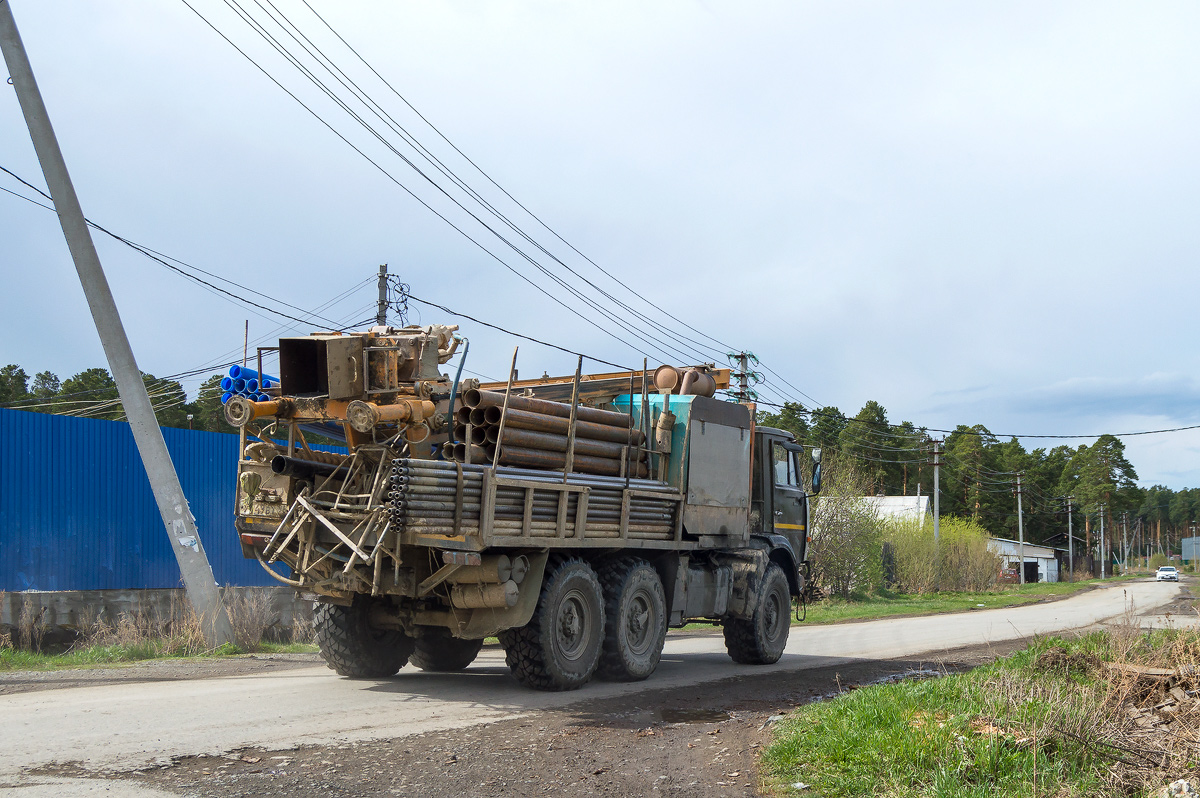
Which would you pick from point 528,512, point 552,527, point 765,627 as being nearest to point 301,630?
point 765,627

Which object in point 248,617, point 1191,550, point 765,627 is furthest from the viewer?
point 1191,550

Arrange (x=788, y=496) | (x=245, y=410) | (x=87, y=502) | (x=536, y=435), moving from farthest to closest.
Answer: (x=87, y=502) < (x=788, y=496) < (x=536, y=435) < (x=245, y=410)

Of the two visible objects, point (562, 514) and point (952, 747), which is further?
point (562, 514)

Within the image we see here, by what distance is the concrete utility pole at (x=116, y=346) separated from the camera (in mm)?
11508

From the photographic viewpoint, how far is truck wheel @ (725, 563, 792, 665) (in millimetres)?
12328

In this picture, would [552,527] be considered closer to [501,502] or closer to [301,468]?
[501,502]

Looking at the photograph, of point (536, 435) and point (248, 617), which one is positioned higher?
point (536, 435)

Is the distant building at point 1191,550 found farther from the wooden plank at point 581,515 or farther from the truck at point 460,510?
the wooden plank at point 581,515

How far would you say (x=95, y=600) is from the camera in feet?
42.8

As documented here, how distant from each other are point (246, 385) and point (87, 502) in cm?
666

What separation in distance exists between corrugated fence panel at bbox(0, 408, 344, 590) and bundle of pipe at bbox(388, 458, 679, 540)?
323 inches

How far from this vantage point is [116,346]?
1176cm

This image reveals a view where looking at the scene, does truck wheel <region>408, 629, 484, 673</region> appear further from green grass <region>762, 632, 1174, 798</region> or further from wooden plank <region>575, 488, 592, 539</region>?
green grass <region>762, 632, 1174, 798</region>

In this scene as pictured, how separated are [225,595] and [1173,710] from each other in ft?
37.0
